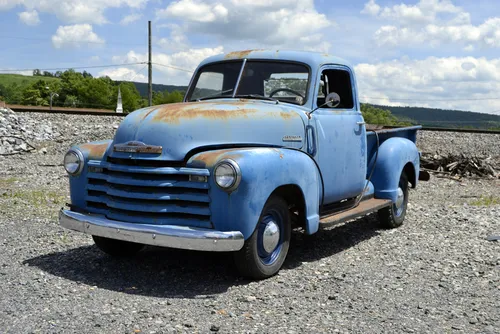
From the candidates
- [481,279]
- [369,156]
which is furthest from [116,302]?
[369,156]

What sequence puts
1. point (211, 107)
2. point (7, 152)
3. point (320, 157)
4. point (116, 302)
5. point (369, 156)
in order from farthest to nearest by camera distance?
point (7, 152) < point (369, 156) < point (320, 157) < point (211, 107) < point (116, 302)

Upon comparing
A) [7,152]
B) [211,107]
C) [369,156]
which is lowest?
[7,152]

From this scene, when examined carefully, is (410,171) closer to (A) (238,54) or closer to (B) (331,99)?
(B) (331,99)

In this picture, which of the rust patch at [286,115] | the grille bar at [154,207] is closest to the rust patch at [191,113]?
the rust patch at [286,115]

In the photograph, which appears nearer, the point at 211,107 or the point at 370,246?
the point at 211,107

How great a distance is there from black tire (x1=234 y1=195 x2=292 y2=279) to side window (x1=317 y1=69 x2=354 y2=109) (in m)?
1.74

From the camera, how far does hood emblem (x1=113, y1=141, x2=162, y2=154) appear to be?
4801mm

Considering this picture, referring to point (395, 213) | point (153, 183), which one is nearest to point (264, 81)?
point (153, 183)

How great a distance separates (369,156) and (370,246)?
127cm

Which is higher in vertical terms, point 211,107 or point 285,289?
point 211,107

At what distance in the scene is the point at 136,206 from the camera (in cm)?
485

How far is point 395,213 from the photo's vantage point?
782 cm

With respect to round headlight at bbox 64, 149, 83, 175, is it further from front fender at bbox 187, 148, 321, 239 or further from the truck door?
the truck door

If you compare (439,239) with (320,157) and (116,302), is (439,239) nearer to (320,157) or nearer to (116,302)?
(320,157)
